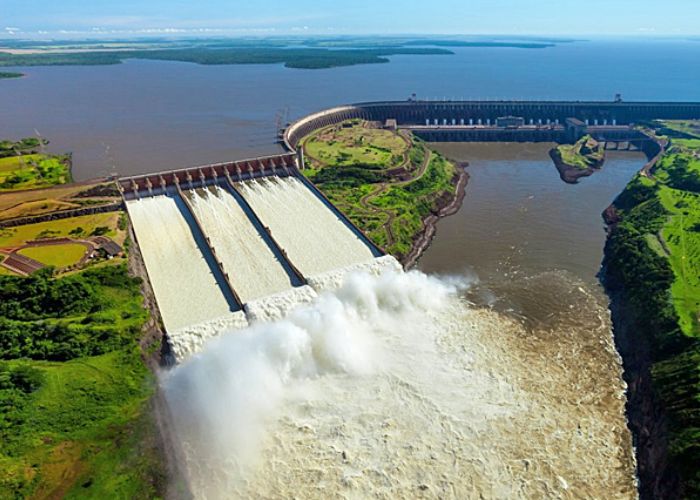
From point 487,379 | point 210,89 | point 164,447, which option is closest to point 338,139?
point 487,379

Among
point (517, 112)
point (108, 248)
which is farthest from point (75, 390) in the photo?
point (517, 112)

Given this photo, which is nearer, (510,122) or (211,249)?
(211,249)

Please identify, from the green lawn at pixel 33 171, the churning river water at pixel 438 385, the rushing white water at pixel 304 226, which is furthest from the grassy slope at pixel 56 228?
the green lawn at pixel 33 171

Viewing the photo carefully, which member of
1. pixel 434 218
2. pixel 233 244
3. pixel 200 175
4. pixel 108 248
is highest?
pixel 200 175

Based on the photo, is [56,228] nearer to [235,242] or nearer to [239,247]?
[235,242]

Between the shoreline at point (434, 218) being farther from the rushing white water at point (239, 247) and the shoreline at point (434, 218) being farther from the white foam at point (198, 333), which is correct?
the white foam at point (198, 333)

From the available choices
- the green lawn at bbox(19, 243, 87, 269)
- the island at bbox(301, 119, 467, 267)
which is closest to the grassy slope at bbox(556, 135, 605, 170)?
the island at bbox(301, 119, 467, 267)

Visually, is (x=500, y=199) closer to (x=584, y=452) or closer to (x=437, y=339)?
(x=437, y=339)
